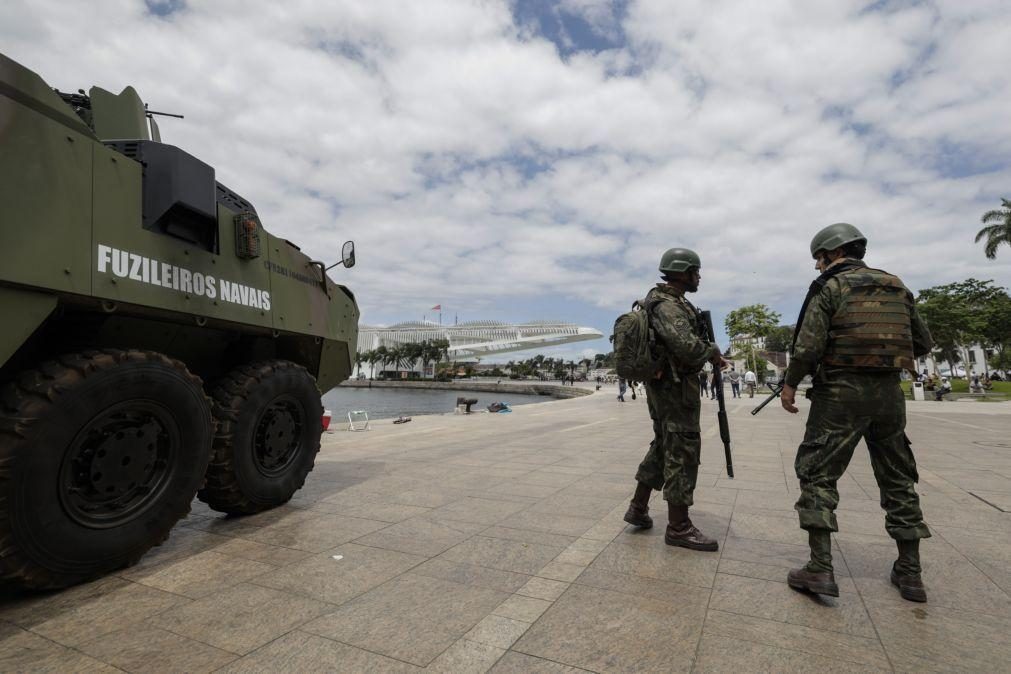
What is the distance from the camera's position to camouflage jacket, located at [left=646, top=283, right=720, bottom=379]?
3498 mm

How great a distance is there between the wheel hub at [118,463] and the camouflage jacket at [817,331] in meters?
3.71

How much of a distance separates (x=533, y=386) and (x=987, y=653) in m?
81.7

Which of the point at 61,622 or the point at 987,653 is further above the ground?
the point at 61,622

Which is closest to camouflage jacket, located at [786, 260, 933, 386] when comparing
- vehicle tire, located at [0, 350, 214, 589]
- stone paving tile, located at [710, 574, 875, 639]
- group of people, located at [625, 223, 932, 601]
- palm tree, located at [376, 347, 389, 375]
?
group of people, located at [625, 223, 932, 601]

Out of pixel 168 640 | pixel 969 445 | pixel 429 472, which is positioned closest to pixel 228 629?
pixel 168 640

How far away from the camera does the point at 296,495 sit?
5188 millimetres

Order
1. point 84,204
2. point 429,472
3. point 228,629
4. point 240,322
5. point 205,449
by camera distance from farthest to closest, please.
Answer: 1. point 429,472
2. point 240,322
3. point 205,449
4. point 84,204
5. point 228,629

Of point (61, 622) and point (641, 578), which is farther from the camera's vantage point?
point (641, 578)

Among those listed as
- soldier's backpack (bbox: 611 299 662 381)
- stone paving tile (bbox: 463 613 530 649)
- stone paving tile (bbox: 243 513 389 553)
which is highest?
soldier's backpack (bbox: 611 299 662 381)

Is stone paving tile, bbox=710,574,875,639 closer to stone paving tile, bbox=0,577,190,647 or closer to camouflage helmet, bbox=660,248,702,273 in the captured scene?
camouflage helmet, bbox=660,248,702,273

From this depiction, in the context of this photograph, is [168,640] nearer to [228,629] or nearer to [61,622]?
[228,629]

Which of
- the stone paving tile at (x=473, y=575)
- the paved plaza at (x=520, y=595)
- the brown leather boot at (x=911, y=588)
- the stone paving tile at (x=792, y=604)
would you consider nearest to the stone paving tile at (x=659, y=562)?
the paved plaza at (x=520, y=595)

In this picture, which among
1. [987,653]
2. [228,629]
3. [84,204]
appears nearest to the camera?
[987,653]

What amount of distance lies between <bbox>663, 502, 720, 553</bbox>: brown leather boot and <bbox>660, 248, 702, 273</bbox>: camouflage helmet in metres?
1.64
